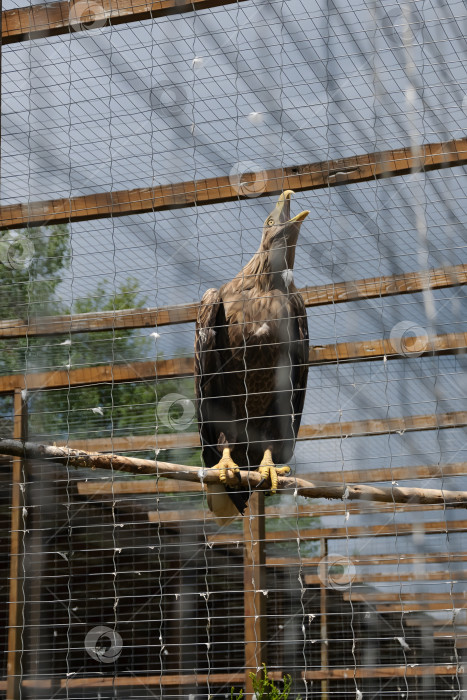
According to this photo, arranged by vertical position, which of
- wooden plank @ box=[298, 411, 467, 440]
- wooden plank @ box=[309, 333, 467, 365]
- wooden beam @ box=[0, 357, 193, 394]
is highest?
wooden beam @ box=[0, 357, 193, 394]

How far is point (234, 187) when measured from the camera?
6.71 feet

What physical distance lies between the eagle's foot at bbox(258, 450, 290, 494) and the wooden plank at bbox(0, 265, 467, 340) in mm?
519

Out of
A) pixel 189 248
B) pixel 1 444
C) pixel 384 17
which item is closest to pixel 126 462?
pixel 1 444

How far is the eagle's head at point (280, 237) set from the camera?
2.52 m

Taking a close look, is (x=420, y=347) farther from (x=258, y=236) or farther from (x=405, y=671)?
(x=258, y=236)

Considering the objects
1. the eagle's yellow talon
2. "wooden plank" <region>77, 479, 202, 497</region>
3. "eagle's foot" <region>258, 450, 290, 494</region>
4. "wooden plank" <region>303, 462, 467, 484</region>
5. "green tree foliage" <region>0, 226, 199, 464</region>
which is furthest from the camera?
"wooden plank" <region>77, 479, 202, 497</region>

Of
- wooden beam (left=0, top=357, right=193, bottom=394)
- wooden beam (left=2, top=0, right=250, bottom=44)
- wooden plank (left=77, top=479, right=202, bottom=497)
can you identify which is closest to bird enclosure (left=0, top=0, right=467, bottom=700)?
wooden beam (left=2, top=0, right=250, bottom=44)

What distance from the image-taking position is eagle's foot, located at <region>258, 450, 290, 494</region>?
2348 millimetres

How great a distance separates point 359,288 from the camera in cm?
166

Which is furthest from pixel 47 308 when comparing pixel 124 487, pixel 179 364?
pixel 124 487

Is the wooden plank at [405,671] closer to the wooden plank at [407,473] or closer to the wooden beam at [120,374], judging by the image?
the wooden plank at [407,473]

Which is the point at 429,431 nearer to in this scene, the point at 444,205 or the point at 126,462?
the point at 444,205

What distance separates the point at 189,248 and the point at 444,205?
58cm

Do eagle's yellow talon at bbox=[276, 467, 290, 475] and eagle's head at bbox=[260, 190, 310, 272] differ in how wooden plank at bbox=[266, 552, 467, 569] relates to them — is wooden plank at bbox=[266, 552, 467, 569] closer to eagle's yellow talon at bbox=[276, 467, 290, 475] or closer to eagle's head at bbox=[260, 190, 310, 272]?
eagle's yellow talon at bbox=[276, 467, 290, 475]
